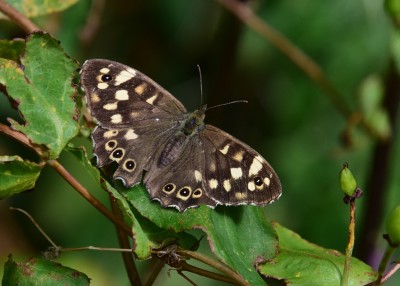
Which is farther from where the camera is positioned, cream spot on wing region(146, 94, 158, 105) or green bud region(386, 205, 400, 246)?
cream spot on wing region(146, 94, 158, 105)

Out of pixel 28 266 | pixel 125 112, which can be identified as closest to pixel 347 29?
pixel 125 112

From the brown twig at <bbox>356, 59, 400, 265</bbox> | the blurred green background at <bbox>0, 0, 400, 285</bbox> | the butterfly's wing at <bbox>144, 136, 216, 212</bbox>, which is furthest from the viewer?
the blurred green background at <bbox>0, 0, 400, 285</bbox>

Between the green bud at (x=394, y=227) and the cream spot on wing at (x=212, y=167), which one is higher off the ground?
the green bud at (x=394, y=227)

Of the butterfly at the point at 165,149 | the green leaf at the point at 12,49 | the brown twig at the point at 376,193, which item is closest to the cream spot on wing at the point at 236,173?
the butterfly at the point at 165,149

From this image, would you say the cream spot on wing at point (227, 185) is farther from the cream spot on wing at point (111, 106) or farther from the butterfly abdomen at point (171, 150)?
the cream spot on wing at point (111, 106)

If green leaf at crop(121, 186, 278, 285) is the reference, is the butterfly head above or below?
above

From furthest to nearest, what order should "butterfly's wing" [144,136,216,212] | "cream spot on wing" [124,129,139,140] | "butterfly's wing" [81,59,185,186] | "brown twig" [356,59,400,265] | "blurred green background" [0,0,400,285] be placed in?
1. "blurred green background" [0,0,400,285]
2. "brown twig" [356,59,400,265]
3. "cream spot on wing" [124,129,139,140]
4. "butterfly's wing" [81,59,185,186]
5. "butterfly's wing" [144,136,216,212]

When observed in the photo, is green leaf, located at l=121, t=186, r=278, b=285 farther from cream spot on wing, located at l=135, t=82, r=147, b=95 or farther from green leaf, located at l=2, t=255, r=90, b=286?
cream spot on wing, located at l=135, t=82, r=147, b=95

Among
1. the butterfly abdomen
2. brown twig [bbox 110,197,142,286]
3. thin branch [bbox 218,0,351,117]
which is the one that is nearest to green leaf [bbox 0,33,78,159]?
brown twig [bbox 110,197,142,286]
